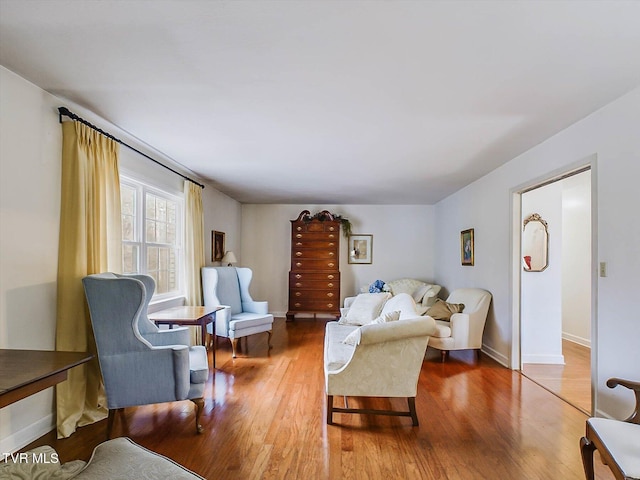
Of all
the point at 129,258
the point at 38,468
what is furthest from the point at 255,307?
the point at 38,468

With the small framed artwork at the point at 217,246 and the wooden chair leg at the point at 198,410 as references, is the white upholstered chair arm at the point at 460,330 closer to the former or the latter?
the wooden chair leg at the point at 198,410

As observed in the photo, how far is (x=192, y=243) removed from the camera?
4.55m

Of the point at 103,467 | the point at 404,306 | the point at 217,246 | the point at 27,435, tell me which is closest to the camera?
the point at 103,467

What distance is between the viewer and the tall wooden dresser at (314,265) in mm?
6750

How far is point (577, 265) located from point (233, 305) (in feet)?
17.3

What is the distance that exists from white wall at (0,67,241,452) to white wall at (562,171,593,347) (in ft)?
19.5

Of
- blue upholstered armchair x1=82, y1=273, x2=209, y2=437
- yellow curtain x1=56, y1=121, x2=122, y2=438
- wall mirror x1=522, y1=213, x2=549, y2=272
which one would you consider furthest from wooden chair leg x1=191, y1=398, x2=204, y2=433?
wall mirror x1=522, y1=213, x2=549, y2=272

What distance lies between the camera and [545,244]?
4.22 m

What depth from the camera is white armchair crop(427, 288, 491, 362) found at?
14.1 feet

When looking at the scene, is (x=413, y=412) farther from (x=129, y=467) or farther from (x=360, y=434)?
(x=129, y=467)

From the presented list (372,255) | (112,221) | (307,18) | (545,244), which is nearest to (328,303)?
(372,255)

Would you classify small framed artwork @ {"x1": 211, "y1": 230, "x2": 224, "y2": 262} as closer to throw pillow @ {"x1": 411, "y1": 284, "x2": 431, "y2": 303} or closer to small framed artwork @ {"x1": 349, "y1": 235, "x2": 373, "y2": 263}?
small framed artwork @ {"x1": 349, "y1": 235, "x2": 373, "y2": 263}

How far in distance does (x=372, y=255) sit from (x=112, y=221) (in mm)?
5190

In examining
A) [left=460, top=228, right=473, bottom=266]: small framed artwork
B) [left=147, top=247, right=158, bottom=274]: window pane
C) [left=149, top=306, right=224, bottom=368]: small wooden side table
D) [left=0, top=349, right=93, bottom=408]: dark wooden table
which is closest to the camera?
[left=0, top=349, right=93, bottom=408]: dark wooden table
